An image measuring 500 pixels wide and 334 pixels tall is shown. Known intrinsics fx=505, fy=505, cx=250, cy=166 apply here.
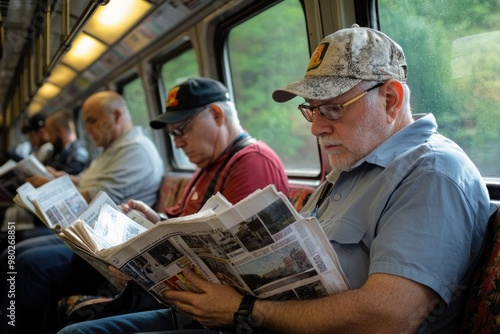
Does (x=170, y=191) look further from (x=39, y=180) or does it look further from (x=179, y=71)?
(x=179, y=71)

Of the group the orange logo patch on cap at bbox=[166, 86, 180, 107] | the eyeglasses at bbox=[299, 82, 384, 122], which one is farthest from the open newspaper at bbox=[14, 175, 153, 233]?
the eyeglasses at bbox=[299, 82, 384, 122]

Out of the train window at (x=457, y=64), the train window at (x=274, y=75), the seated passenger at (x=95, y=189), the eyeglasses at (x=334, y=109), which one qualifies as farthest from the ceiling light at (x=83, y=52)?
the eyeglasses at (x=334, y=109)

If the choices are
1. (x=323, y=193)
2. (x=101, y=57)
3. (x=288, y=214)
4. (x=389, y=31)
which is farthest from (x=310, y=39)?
(x=101, y=57)

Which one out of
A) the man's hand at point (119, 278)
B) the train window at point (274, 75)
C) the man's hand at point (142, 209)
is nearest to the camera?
the man's hand at point (119, 278)

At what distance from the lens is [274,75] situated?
3.41 m

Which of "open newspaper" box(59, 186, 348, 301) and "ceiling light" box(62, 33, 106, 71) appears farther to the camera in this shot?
"ceiling light" box(62, 33, 106, 71)

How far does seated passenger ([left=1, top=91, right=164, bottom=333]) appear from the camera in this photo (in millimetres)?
3082

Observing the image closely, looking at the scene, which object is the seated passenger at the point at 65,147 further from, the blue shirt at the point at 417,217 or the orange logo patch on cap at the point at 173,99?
the blue shirt at the point at 417,217

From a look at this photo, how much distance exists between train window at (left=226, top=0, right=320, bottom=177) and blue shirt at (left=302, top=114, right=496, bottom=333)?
1495 millimetres

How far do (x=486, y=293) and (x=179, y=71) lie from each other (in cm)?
394

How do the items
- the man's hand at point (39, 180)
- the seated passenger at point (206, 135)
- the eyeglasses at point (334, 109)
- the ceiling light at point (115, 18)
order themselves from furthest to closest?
the man's hand at point (39, 180), the ceiling light at point (115, 18), the seated passenger at point (206, 135), the eyeglasses at point (334, 109)

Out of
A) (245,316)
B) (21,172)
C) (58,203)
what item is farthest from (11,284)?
(245,316)

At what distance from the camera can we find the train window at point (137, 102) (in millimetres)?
5867

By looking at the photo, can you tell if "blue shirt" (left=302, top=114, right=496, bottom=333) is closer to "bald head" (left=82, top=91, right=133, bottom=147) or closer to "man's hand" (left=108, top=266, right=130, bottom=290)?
"man's hand" (left=108, top=266, right=130, bottom=290)
